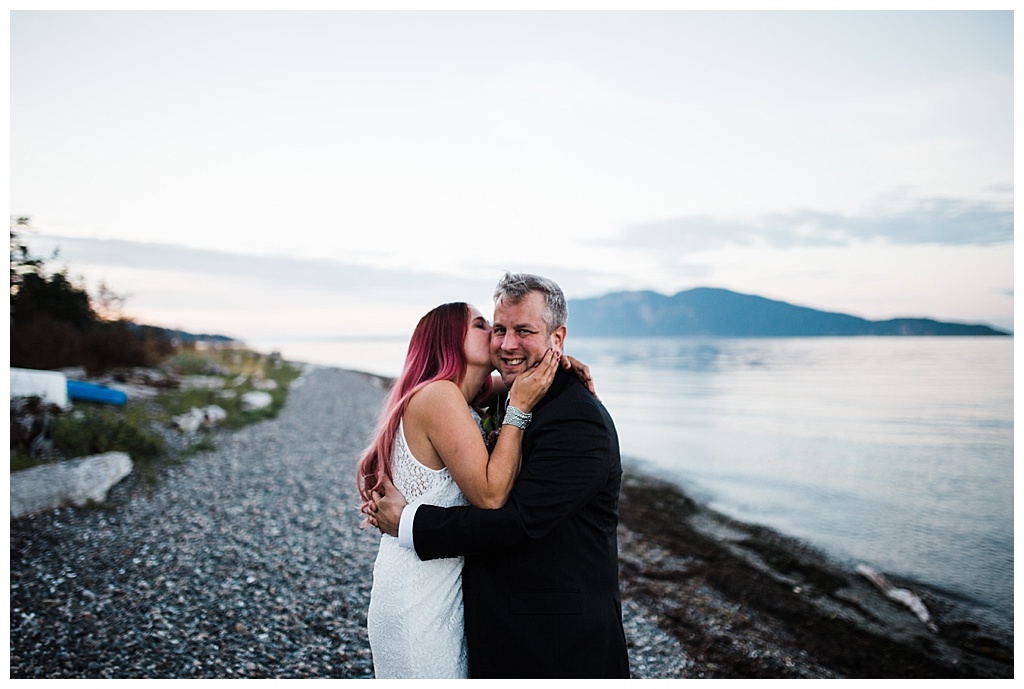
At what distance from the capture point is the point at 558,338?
129 inches

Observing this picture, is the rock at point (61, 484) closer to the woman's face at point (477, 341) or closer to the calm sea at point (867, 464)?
the woman's face at point (477, 341)

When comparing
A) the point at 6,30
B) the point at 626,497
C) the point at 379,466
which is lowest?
the point at 626,497

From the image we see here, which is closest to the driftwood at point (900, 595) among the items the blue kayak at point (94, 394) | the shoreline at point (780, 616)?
the shoreline at point (780, 616)

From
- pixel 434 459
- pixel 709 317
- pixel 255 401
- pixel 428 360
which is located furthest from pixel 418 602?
pixel 709 317

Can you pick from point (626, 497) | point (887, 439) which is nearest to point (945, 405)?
point (887, 439)

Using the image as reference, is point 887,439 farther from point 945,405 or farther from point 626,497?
point 626,497

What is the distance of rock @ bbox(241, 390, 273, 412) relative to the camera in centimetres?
1937

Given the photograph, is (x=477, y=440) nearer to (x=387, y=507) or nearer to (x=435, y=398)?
(x=435, y=398)

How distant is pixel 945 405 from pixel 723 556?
22.4 meters

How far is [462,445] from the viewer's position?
290cm

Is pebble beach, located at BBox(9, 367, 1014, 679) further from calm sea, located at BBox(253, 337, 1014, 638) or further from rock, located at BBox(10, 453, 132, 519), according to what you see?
calm sea, located at BBox(253, 337, 1014, 638)

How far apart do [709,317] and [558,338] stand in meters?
81.6

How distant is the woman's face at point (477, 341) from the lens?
126 inches

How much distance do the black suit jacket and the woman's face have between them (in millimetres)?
426
